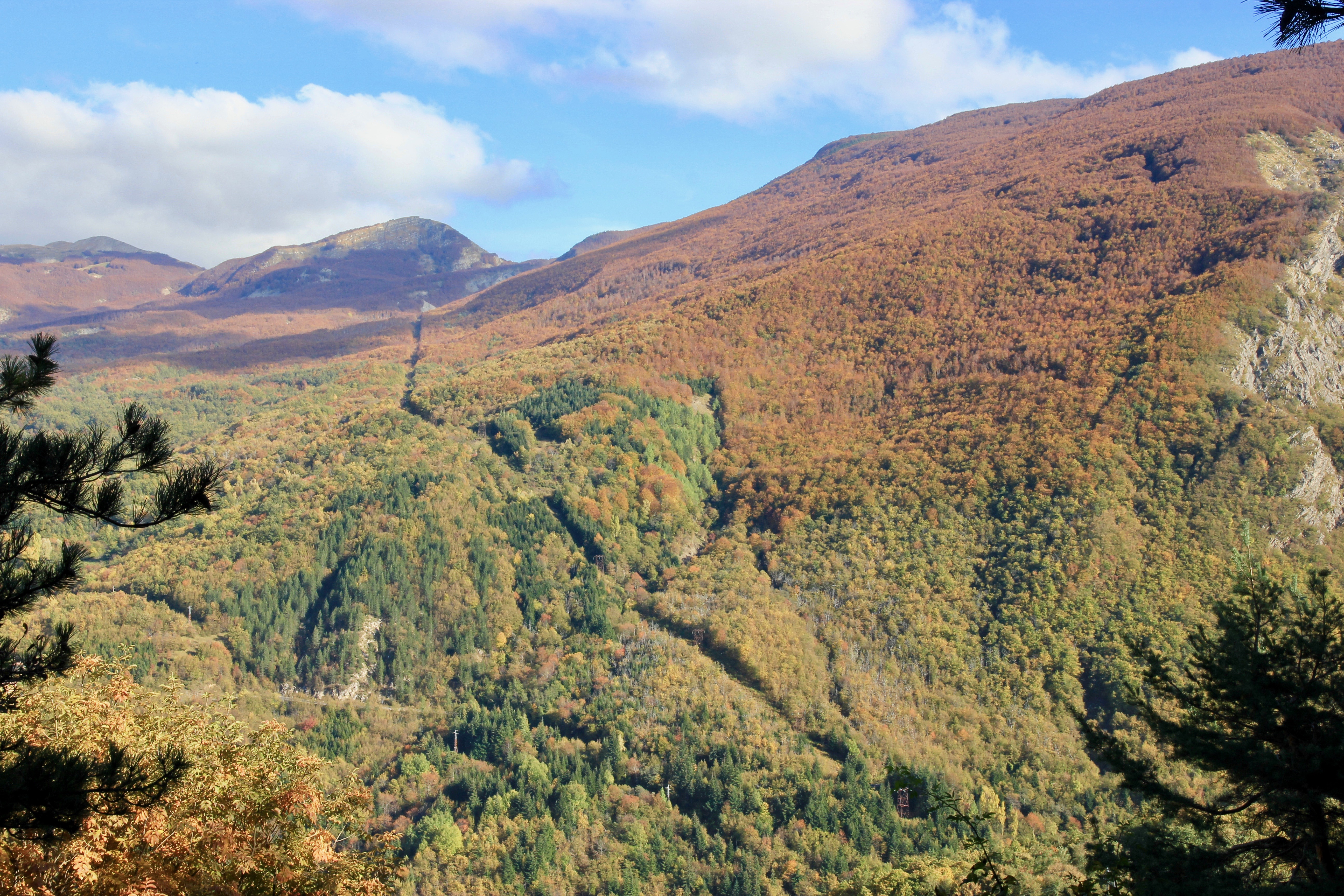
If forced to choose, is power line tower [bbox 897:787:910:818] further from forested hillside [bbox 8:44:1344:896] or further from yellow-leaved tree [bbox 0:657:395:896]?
yellow-leaved tree [bbox 0:657:395:896]

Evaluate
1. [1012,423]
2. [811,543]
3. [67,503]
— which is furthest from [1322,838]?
[1012,423]

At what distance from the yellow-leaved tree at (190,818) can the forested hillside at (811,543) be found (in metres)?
29.4

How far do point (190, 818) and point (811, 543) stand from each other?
98.7 m

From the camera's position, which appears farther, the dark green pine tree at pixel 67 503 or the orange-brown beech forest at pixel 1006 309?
the orange-brown beech forest at pixel 1006 309

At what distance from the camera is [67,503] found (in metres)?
10.4

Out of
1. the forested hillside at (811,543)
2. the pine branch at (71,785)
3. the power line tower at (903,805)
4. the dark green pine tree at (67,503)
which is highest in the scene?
the dark green pine tree at (67,503)

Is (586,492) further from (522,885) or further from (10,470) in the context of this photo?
(10,470)

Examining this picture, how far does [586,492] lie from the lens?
395 ft

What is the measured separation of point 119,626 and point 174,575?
1348 cm

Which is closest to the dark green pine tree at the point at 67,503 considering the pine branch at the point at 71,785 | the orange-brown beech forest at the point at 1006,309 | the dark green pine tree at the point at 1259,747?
the pine branch at the point at 71,785

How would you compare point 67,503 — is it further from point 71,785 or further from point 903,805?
point 903,805

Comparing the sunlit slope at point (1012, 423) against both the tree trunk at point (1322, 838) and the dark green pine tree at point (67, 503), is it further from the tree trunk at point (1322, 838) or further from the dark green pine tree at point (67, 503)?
the dark green pine tree at point (67, 503)

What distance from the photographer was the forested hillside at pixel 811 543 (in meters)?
73.1

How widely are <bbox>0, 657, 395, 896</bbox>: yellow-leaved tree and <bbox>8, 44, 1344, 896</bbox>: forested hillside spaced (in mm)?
29449
